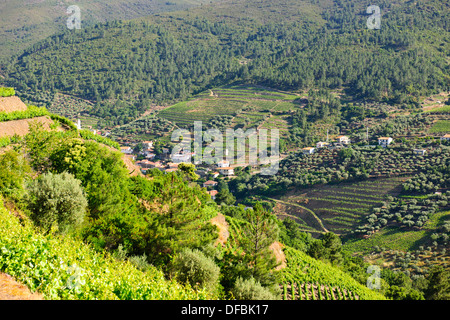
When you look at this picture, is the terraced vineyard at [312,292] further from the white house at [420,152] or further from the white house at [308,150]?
the white house at [308,150]

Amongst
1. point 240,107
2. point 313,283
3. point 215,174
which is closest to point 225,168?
point 215,174

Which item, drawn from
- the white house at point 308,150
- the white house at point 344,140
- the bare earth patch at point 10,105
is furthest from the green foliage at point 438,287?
the white house at point 344,140

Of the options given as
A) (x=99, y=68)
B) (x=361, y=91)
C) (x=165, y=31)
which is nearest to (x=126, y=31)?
(x=165, y=31)

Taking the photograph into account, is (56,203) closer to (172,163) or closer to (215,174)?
(215,174)

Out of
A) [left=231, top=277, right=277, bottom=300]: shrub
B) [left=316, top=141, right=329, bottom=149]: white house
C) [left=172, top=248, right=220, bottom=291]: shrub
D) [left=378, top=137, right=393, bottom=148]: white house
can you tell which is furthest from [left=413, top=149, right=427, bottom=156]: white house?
[left=172, top=248, right=220, bottom=291]: shrub

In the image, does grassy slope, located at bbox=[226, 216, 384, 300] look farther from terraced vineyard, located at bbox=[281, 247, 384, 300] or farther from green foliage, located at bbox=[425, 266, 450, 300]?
green foliage, located at bbox=[425, 266, 450, 300]
